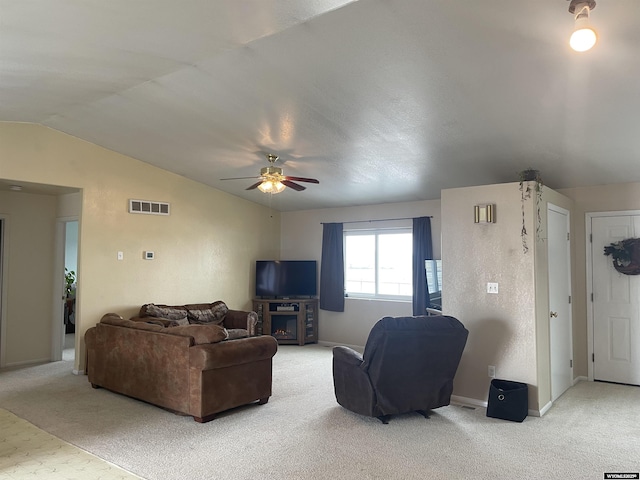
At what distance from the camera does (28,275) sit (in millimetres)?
6730

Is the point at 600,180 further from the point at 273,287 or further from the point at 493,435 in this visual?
the point at 273,287

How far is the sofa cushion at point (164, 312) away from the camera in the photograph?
6.39 meters

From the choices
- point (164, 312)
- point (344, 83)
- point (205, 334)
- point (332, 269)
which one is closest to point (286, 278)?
point (332, 269)

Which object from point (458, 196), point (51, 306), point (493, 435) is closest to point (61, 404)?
point (51, 306)

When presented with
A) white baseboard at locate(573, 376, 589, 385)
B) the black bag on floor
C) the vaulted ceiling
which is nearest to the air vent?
the vaulted ceiling

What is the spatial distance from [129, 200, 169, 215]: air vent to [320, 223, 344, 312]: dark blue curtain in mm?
2780

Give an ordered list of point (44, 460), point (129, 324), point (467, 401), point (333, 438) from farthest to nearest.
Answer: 1. point (129, 324)
2. point (467, 401)
3. point (333, 438)
4. point (44, 460)

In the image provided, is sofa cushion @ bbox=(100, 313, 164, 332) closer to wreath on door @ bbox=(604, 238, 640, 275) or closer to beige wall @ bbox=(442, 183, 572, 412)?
beige wall @ bbox=(442, 183, 572, 412)

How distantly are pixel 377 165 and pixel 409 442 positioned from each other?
328 centimetres

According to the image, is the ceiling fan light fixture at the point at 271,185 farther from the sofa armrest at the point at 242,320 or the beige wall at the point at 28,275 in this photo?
the beige wall at the point at 28,275

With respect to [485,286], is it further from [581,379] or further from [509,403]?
[581,379]

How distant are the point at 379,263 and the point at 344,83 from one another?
446 centimetres

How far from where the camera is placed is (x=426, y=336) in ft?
13.6

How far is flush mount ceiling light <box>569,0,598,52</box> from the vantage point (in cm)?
241
